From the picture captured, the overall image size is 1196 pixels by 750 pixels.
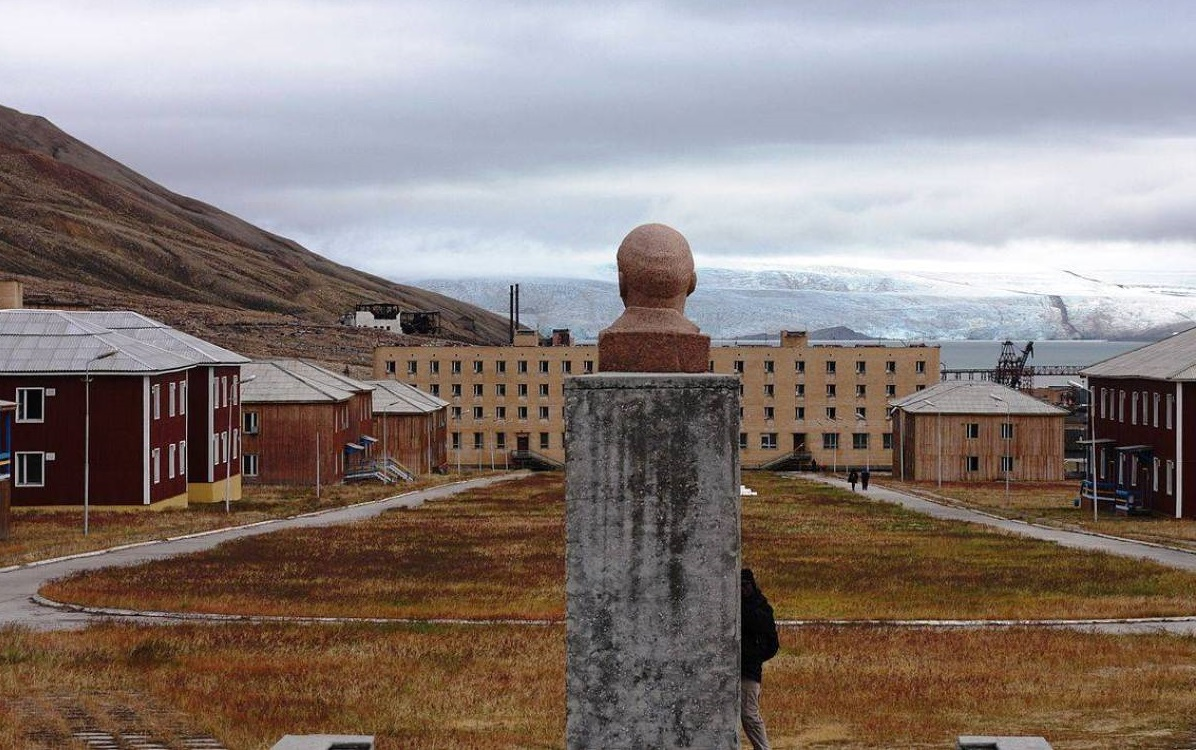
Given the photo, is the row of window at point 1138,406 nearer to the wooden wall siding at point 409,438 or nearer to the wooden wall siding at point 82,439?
the wooden wall siding at point 82,439

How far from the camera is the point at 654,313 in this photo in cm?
1428

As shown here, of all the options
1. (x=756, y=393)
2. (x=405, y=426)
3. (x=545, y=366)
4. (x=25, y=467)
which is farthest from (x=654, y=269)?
(x=545, y=366)

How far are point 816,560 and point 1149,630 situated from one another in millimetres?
15233

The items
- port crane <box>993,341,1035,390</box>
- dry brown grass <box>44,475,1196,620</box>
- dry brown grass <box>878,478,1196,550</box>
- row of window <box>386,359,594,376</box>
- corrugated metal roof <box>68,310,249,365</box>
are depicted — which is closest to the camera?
dry brown grass <box>44,475,1196,620</box>

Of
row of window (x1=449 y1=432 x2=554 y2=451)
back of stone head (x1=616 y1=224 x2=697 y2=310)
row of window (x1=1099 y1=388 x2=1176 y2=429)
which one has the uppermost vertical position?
back of stone head (x1=616 y1=224 x2=697 y2=310)

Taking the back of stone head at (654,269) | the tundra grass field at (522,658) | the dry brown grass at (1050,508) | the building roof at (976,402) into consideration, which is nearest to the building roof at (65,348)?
the tundra grass field at (522,658)

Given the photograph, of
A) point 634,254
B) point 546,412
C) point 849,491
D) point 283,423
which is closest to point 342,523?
point 283,423

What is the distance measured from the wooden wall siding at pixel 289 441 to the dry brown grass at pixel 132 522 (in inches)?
266

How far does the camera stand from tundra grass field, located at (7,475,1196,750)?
19.5 m

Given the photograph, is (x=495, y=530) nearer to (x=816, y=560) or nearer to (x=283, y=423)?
(x=816, y=560)

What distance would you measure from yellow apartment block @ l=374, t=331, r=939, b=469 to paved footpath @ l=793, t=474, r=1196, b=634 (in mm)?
47668

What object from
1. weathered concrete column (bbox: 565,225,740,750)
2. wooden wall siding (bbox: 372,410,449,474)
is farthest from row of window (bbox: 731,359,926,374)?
weathered concrete column (bbox: 565,225,740,750)

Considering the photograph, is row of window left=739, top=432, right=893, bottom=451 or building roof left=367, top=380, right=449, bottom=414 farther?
row of window left=739, top=432, right=893, bottom=451

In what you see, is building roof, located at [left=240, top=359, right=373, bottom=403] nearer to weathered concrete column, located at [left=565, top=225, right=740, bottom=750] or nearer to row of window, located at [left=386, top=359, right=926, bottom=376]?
row of window, located at [left=386, top=359, right=926, bottom=376]
